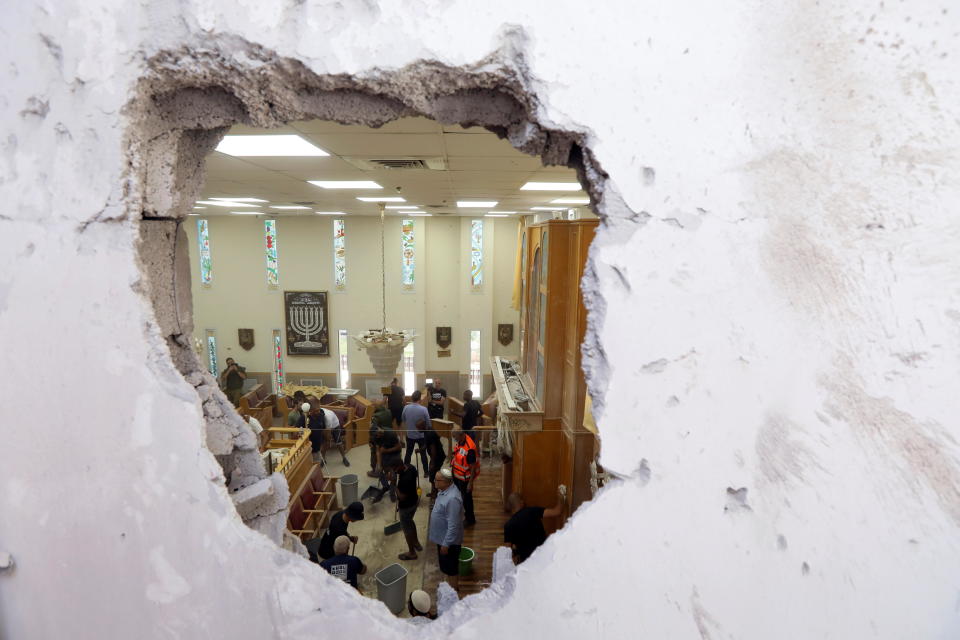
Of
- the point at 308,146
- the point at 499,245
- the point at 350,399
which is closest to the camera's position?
the point at 308,146

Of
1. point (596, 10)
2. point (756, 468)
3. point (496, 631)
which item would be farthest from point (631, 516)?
point (596, 10)

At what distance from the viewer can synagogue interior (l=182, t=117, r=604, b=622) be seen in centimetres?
329

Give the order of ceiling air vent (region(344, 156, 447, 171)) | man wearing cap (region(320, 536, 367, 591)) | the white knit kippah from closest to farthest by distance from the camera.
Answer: the white knit kippah, ceiling air vent (region(344, 156, 447, 171)), man wearing cap (region(320, 536, 367, 591))

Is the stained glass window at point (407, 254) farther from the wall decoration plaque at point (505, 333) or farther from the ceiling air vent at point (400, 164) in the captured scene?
the ceiling air vent at point (400, 164)

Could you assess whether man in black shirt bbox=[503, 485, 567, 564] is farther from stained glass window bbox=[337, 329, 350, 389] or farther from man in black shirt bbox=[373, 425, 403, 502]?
stained glass window bbox=[337, 329, 350, 389]

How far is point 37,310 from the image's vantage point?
1.09 meters

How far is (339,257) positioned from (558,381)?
6.71 meters

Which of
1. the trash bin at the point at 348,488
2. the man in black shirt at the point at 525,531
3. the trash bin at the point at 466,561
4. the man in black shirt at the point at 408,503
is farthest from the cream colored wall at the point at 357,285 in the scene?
the man in black shirt at the point at 525,531

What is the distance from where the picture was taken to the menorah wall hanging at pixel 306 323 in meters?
10.3

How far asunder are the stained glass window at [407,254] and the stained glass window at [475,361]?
67.2 inches

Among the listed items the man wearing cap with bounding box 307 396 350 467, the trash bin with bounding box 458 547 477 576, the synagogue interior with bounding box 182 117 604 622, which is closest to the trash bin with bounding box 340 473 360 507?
the synagogue interior with bounding box 182 117 604 622

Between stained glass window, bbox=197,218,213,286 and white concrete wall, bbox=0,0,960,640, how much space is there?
405 inches

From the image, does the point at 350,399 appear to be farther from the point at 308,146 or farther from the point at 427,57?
the point at 427,57

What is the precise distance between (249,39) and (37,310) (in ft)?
2.47
